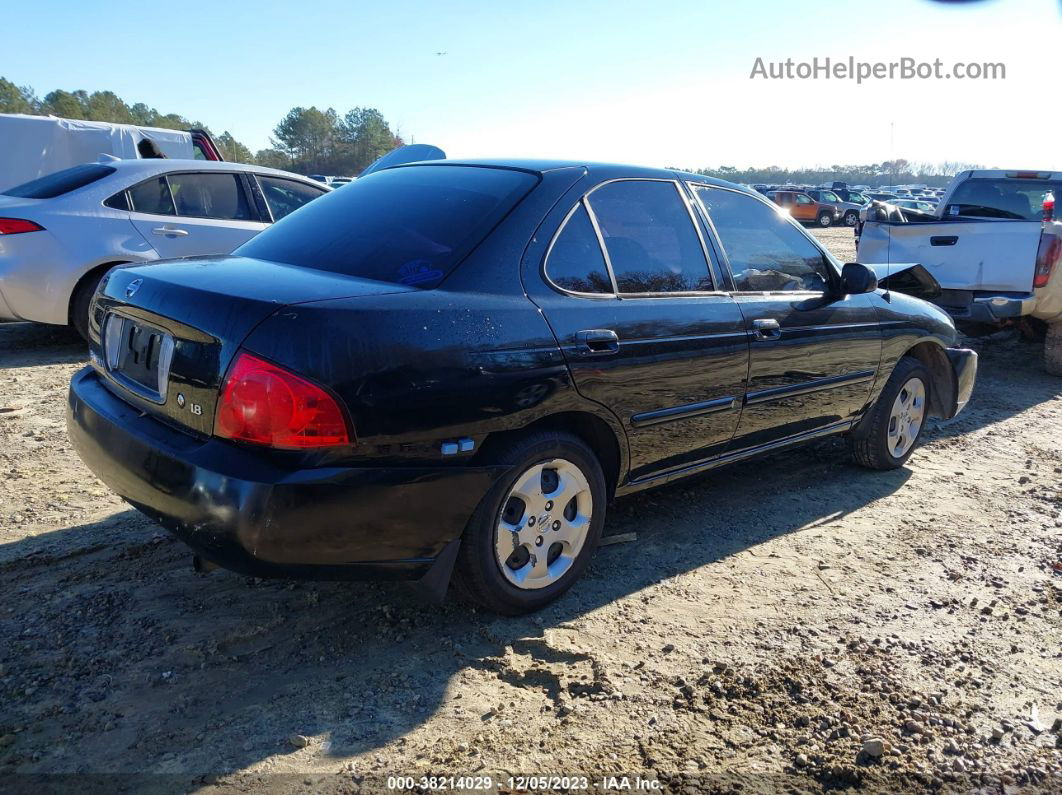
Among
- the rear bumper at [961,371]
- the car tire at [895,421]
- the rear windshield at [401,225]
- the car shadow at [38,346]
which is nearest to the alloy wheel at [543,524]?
the rear windshield at [401,225]

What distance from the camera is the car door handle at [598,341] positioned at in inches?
121

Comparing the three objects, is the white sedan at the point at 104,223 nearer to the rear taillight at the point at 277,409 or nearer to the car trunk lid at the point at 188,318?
the car trunk lid at the point at 188,318

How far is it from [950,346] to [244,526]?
4614 millimetres

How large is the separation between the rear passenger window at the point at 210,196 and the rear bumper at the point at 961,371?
585cm

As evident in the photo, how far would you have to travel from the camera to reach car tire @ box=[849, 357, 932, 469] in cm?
490

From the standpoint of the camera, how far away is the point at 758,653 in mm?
2988

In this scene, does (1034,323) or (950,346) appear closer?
(950,346)

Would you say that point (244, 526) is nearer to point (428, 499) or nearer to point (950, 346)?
point (428, 499)

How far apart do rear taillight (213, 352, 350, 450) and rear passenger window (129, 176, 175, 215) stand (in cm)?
520

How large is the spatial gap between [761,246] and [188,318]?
2.72 m

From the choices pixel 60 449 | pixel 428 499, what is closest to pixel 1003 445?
pixel 428 499

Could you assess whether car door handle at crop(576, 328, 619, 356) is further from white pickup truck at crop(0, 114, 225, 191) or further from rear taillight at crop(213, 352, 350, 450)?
white pickup truck at crop(0, 114, 225, 191)

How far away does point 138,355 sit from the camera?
286 centimetres

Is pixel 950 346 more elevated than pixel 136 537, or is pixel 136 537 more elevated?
pixel 950 346
